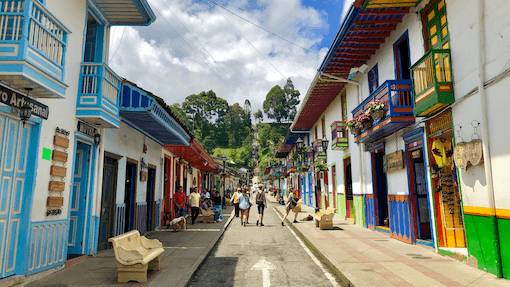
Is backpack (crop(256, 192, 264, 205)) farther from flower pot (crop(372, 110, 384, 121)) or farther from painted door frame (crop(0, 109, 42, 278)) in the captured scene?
painted door frame (crop(0, 109, 42, 278))

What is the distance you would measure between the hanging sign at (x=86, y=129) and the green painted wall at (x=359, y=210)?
409 inches

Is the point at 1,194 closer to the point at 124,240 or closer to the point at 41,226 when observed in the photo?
the point at 41,226

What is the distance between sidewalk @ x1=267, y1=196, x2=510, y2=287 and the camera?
535 centimetres

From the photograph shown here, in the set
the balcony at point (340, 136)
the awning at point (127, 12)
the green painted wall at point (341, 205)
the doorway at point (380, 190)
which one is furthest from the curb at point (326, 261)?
the awning at point (127, 12)

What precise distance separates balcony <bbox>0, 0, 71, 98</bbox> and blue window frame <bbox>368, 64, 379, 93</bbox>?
9.90 meters

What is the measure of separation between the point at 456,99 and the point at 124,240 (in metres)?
7.30

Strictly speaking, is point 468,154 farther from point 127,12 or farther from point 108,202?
point 108,202

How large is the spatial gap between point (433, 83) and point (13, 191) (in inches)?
330

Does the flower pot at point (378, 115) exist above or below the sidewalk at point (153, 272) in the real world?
above

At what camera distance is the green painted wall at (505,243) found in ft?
17.2

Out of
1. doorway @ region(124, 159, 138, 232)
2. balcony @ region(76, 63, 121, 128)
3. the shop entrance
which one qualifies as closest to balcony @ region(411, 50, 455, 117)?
balcony @ region(76, 63, 121, 128)

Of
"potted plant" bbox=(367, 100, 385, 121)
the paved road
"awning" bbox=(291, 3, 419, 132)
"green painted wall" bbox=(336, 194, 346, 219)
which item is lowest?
the paved road

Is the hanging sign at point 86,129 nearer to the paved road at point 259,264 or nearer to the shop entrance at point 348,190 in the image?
the paved road at point 259,264

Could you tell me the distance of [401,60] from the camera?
9836 mm
